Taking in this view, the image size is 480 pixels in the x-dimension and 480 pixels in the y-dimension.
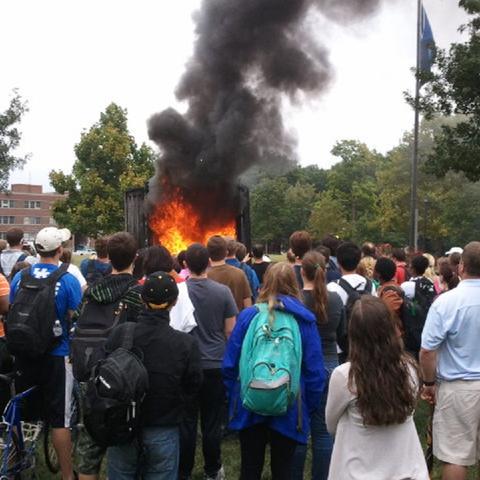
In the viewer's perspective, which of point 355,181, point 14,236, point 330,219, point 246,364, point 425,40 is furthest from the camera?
point 355,181

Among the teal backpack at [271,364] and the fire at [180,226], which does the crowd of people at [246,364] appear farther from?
the fire at [180,226]

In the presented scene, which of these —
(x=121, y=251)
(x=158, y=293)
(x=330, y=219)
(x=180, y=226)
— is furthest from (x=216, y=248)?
(x=330, y=219)

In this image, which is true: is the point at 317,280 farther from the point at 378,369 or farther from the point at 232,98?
the point at 232,98

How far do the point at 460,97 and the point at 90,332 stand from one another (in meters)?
14.8

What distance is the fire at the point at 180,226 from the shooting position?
15641 mm

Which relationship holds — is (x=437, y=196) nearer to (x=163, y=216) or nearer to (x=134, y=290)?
(x=163, y=216)

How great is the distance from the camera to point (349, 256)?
5066mm

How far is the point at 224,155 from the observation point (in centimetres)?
1688

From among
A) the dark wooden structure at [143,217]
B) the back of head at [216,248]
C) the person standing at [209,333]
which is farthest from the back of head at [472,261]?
the dark wooden structure at [143,217]

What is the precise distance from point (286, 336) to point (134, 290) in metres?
1.11

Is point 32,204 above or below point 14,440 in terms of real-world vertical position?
above

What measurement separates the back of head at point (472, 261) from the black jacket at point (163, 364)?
6.76 ft

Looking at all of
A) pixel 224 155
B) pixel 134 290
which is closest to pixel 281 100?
pixel 224 155

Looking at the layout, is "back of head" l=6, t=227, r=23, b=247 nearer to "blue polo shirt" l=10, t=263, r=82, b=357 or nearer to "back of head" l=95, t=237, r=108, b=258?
"back of head" l=95, t=237, r=108, b=258
